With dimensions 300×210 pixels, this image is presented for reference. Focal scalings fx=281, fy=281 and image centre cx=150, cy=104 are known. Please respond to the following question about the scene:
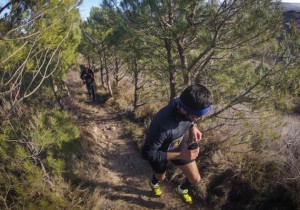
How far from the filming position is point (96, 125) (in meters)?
7.34

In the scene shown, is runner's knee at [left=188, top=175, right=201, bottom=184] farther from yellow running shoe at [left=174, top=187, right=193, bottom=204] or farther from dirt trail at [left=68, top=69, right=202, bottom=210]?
dirt trail at [left=68, top=69, right=202, bottom=210]

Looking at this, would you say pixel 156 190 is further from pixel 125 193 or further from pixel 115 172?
pixel 115 172

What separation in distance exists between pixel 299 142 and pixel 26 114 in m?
4.37

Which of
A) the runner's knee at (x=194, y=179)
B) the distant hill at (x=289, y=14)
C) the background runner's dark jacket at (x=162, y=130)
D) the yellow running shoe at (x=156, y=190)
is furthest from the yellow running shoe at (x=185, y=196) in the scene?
the distant hill at (x=289, y=14)

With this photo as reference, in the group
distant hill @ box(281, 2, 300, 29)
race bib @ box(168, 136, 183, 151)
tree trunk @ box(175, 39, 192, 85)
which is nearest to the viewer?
race bib @ box(168, 136, 183, 151)

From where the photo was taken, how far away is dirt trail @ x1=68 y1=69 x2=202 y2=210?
4.14 metres

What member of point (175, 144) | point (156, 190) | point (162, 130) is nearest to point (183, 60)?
point (175, 144)

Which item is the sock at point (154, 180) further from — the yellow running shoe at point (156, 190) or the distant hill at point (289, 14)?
the distant hill at point (289, 14)

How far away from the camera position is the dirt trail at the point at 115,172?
13.6 ft

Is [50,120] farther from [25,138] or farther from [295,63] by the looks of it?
[295,63]

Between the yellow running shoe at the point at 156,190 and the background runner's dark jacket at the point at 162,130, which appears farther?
the yellow running shoe at the point at 156,190

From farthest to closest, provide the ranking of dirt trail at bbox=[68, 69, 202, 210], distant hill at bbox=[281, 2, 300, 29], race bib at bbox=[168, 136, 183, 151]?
dirt trail at bbox=[68, 69, 202, 210]
distant hill at bbox=[281, 2, 300, 29]
race bib at bbox=[168, 136, 183, 151]

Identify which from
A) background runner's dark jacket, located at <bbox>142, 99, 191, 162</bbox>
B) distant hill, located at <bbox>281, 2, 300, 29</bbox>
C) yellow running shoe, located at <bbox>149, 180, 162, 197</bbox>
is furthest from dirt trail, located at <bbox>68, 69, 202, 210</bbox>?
distant hill, located at <bbox>281, 2, 300, 29</bbox>

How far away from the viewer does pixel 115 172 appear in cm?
502
